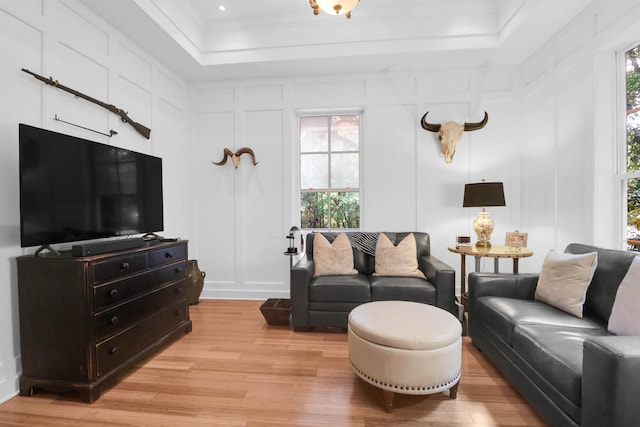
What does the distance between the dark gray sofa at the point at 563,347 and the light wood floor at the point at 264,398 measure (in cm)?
23

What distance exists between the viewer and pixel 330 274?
3025 mm

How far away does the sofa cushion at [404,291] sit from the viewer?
2.68m

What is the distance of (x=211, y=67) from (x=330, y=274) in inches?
109

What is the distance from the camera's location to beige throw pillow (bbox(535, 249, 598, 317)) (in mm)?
1911

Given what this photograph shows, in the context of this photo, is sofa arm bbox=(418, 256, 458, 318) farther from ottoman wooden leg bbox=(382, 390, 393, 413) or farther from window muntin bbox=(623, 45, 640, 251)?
window muntin bbox=(623, 45, 640, 251)

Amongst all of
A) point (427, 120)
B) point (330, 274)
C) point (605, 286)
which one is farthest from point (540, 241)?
point (330, 274)

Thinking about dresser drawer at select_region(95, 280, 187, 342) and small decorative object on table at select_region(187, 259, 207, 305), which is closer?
dresser drawer at select_region(95, 280, 187, 342)

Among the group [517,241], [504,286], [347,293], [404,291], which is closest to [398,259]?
[404,291]

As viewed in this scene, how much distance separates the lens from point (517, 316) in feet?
6.20

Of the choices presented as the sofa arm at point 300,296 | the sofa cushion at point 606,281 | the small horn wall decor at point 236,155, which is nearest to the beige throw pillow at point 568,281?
the sofa cushion at point 606,281

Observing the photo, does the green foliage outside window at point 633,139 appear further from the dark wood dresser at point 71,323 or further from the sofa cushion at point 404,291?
the dark wood dresser at point 71,323

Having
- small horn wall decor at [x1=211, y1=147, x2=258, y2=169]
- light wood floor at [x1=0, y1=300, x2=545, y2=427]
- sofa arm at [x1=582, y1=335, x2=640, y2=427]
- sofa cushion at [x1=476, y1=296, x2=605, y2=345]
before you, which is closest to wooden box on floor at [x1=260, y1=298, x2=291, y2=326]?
light wood floor at [x1=0, y1=300, x2=545, y2=427]

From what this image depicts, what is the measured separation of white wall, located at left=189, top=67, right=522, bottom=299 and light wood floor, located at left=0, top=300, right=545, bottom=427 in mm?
1548

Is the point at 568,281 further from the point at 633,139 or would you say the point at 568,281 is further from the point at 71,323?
the point at 71,323
